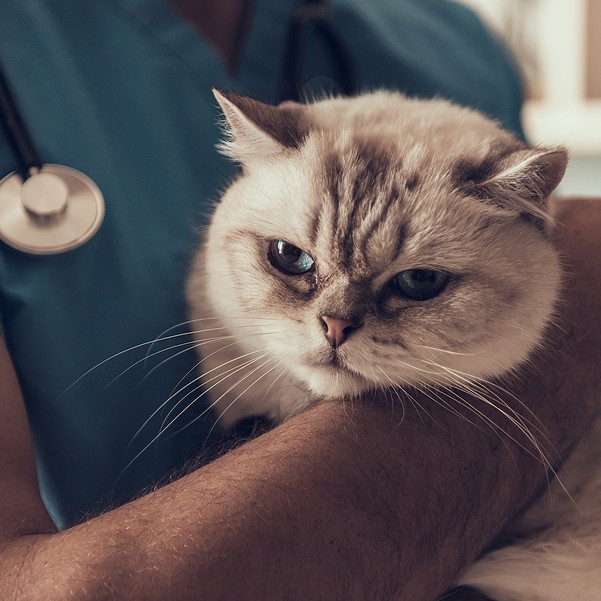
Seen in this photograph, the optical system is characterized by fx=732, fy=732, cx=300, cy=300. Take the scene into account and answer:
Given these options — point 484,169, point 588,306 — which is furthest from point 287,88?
point 588,306

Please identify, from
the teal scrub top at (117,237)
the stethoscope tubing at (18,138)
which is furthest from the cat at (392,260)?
the stethoscope tubing at (18,138)

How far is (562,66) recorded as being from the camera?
238 centimetres

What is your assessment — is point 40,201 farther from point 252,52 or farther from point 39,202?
point 252,52

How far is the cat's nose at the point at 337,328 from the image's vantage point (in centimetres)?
81

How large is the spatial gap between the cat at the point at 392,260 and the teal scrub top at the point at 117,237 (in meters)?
0.16

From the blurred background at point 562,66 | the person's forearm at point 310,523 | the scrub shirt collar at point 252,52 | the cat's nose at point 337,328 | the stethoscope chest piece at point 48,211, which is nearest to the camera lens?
the person's forearm at point 310,523

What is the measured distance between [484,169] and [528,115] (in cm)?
161

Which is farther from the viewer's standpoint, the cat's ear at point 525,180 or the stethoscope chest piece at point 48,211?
the stethoscope chest piece at point 48,211

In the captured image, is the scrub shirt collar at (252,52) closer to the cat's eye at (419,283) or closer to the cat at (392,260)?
the cat at (392,260)

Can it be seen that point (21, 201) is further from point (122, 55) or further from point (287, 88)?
point (287, 88)

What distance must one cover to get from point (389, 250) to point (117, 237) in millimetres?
426

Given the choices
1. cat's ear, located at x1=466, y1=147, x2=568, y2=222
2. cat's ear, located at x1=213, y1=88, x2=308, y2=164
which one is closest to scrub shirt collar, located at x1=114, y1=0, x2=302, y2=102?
cat's ear, located at x1=213, y1=88, x2=308, y2=164

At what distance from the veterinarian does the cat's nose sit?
78 mm

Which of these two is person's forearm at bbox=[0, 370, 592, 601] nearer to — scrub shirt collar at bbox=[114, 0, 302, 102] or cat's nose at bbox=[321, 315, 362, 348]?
cat's nose at bbox=[321, 315, 362, 348]
